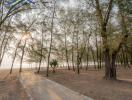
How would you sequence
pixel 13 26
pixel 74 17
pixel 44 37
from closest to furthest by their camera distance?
pixel 13 26, pixel 74 17, pixel 44 37

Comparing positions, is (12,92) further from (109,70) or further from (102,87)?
(109,70)

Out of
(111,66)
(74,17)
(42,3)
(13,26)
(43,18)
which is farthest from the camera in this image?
(74,17)

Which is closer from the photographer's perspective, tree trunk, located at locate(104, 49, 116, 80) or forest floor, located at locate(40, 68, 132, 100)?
forest floor, located at locate(40, 68, 132, 100)

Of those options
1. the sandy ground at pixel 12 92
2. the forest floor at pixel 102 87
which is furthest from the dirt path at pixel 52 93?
the forest floor at pixel 102 87

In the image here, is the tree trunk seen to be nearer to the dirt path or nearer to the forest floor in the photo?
the forest floor

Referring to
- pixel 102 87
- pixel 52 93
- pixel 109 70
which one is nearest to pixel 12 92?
pixel 52 93

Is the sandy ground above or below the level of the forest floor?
below

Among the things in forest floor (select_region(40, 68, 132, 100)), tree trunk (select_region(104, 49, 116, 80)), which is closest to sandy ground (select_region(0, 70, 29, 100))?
forest floor (select_region(40, 68, 132, 100))

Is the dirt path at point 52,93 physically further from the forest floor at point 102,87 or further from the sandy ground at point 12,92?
the forest floor at point 102,87

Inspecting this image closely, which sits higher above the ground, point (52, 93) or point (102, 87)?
point (102, 87)

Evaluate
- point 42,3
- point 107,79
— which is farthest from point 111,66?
point 42,3

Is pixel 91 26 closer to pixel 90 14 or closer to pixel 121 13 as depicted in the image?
pixel 90 14

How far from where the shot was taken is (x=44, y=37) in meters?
39.2

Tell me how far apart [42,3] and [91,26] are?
6802 millimetres
